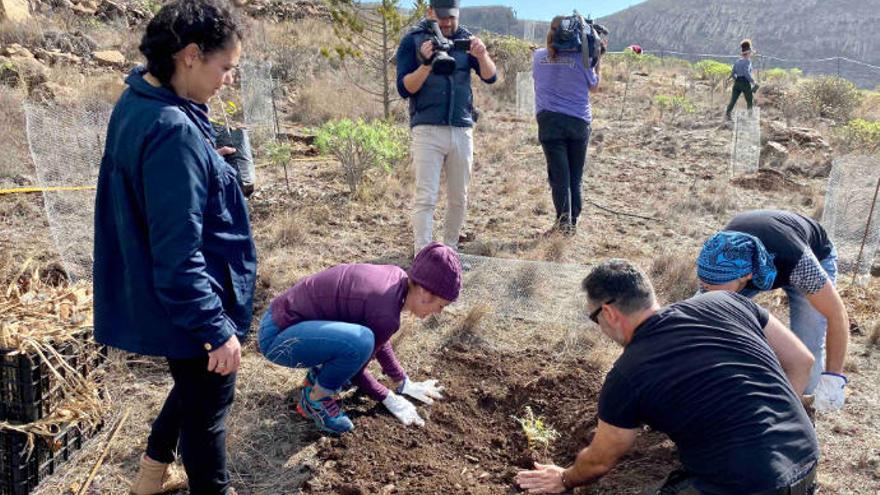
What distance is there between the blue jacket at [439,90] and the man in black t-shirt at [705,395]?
2328mm

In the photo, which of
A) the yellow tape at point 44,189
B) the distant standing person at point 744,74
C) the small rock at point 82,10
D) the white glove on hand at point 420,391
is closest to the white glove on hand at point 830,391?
the white glove on hand at point 420,391

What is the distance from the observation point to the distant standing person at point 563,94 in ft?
16.0

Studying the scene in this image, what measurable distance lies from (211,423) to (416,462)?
955 mm

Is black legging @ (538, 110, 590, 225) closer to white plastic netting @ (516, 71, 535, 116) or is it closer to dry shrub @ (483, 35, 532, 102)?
white plastic netting @ (516, 71, 535, 116)

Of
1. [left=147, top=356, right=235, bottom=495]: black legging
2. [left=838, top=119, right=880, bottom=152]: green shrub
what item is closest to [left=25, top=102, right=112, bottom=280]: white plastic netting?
[left=147, top=356, right=235, bottom=495]: black legging

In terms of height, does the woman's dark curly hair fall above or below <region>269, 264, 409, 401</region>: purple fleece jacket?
above

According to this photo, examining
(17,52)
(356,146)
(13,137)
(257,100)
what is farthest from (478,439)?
(17,52)

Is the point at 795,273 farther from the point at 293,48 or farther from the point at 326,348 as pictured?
the point at 293,48

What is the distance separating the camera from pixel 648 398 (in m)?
1.88

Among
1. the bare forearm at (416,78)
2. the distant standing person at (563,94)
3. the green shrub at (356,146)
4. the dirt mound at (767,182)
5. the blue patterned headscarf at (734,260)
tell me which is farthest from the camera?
the dirt mound at (767,182)

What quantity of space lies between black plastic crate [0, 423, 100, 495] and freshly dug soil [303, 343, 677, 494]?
3.00ft

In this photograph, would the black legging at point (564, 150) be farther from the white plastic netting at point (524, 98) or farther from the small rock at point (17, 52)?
the small rock at point (17, 52)

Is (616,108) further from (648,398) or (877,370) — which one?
(648,398)

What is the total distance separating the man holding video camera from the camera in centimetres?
398
